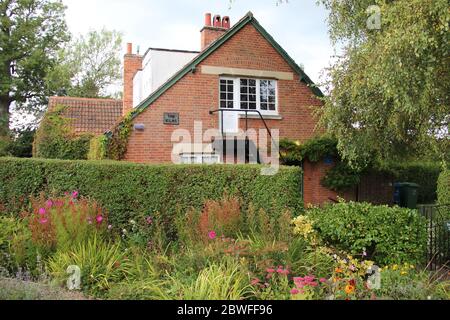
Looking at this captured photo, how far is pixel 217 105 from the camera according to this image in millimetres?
14430

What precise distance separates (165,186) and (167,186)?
44 millimetres

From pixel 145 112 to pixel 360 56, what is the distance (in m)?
7.41

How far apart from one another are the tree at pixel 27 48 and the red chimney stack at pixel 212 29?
733 inches

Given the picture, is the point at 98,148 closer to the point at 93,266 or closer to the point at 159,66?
the point at 159,66

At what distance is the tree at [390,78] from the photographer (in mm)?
6645

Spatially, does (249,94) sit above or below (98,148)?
above

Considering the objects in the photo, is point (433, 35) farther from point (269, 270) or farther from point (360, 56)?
→ point (269, 270)

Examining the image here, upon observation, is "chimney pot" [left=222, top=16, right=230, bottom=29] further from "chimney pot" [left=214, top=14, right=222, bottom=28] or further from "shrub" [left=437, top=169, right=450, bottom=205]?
"shrub" [left=437, top=169, right=450, bottom=205]

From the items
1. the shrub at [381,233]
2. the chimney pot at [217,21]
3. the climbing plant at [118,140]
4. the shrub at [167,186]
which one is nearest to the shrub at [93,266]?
the shrub at [167,186]

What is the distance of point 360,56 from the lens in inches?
332

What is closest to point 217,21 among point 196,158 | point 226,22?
point 226,22

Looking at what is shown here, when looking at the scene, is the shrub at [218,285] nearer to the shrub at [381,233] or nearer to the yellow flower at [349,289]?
the yellow flower at [349,289]
